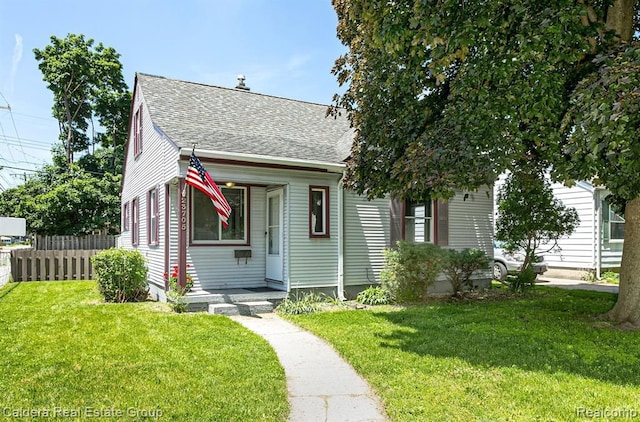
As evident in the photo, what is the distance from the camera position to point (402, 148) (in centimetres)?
823

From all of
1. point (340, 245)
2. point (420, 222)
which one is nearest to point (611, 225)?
point (420, 222)

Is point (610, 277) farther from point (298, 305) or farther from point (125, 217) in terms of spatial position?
point (125, 217)

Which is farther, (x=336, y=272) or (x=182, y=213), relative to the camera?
(x=336, y=272)

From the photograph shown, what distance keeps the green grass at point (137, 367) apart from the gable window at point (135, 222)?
5.70 metres

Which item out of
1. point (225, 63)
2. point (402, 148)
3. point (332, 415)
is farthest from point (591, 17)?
point (225, 63)

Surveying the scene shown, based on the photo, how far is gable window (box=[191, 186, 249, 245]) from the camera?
10.6 m

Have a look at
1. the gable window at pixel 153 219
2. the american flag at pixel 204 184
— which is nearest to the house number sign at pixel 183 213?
the american flag at pixel 204 184

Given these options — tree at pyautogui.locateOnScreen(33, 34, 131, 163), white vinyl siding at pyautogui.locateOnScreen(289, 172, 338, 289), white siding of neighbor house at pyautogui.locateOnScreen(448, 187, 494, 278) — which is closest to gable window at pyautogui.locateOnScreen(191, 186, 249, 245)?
white vinyl siding at pyautogui.locateOnScreen(289, 172, 338, 289)

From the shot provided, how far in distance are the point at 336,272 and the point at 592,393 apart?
6706 mm

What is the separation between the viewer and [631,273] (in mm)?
7816

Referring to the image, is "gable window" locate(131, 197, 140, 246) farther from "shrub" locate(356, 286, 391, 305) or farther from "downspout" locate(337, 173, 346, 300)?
"shrub" locate(356, 286, 391, 305)

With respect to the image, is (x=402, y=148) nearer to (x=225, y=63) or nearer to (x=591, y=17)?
(x=591, y=17)

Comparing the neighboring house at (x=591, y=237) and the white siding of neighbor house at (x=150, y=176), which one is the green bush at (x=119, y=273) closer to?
the white siding of neighbor house at (x=150, y=176)

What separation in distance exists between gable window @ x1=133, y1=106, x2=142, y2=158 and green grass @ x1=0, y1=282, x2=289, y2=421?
6.72 metres
